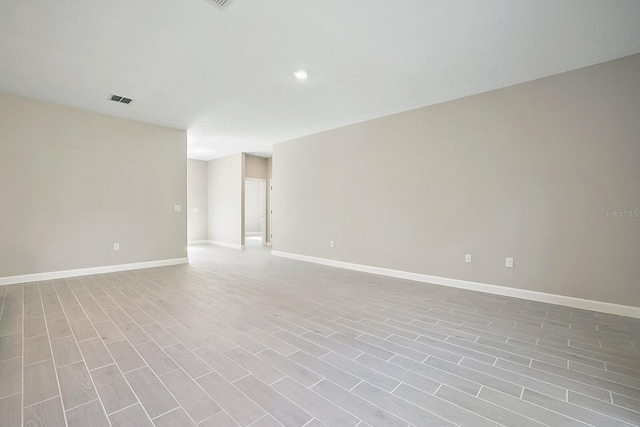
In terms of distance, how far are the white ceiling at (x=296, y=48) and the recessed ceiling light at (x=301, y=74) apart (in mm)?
77

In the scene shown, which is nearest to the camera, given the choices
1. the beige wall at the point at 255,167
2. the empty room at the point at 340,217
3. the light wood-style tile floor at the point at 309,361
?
the light wood-style tile floor at the point at 309,361

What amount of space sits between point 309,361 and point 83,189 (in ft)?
16.0

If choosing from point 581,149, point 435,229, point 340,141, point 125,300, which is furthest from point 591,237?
point 125,300

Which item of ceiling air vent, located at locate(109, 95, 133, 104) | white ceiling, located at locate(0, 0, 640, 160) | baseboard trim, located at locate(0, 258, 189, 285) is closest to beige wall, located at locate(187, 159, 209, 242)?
baseboard trim, located at locate(0, 258, 189, 285)

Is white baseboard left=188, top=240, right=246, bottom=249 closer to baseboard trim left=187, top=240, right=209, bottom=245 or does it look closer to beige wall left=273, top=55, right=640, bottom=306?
baseboard trim left=187, top=240, right=209, bottom=245

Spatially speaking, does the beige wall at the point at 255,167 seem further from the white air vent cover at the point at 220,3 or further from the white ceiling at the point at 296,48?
the white air vent cover at the point at 220,3

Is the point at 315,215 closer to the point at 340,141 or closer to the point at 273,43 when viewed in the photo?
the point at 340,141

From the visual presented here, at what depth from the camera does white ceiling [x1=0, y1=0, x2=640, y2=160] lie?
2.31m

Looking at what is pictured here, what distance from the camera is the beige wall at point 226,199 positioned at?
317 inches

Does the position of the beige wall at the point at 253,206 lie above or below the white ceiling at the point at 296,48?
below

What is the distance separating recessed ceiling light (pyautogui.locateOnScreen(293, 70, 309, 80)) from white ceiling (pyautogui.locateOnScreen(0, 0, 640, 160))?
0.25ft

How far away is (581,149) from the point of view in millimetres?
3189

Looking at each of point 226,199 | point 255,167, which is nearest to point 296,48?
point 255,167

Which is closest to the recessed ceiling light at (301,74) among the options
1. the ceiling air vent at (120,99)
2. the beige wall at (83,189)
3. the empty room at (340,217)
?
the empty room at (340,217)
